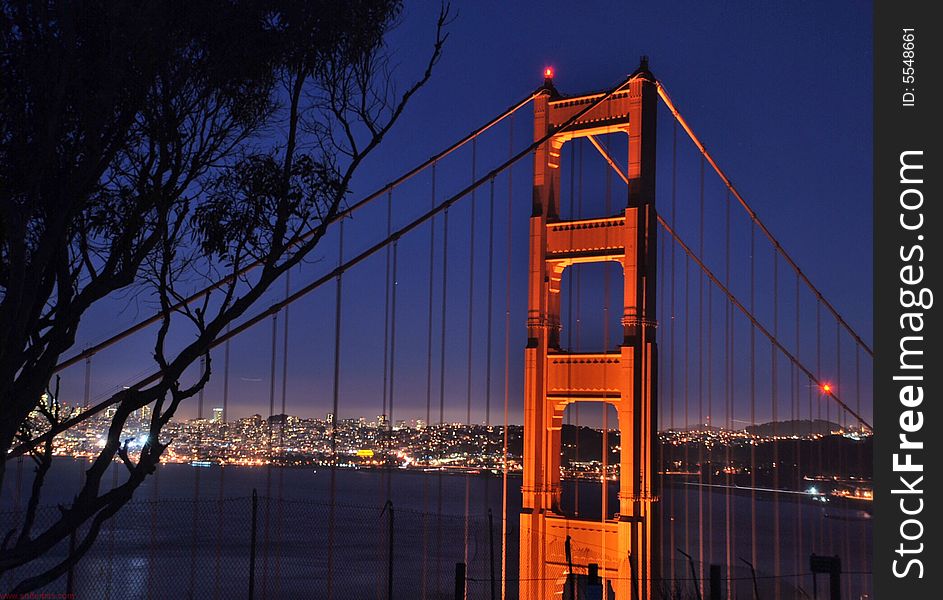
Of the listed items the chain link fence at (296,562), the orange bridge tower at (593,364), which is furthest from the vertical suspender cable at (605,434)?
the chain link fence at (296,562)

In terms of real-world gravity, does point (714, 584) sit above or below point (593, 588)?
above

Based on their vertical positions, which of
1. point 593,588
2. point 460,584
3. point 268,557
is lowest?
point 268,557

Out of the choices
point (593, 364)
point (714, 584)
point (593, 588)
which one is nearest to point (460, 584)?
point (593, 588)

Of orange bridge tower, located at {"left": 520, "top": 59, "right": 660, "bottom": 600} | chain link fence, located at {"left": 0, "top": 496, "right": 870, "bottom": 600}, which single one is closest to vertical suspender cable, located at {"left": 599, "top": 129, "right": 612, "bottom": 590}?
orange bridge tower, located at {"left": 520, "top": 59, "right": 660, "bottom": 600}

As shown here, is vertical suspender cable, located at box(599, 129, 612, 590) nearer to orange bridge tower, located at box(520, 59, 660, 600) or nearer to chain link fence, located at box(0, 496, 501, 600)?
orange bridge tower, located at box(520, 59, 660, 600)

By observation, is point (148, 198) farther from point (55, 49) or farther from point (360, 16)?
point (360, 16)

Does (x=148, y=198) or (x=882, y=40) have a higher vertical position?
(x=882, y=40)

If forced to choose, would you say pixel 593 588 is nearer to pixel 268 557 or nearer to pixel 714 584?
pixel 714 584

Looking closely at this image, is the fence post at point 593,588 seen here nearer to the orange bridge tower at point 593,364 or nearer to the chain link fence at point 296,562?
the orange bridge tower at point 593,364

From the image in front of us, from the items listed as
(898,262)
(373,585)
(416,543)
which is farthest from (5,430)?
(416,543)
